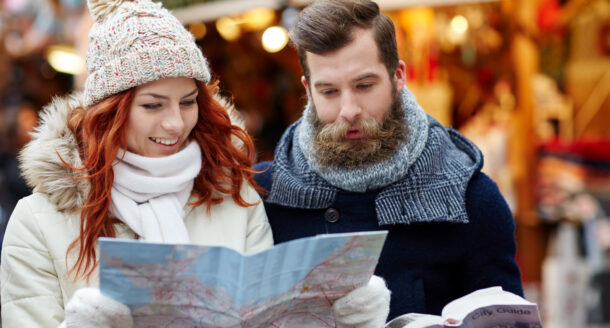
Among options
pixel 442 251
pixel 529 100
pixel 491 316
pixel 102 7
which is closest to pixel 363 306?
pixel 491 316

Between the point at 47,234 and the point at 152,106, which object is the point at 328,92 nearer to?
the point at 152,106

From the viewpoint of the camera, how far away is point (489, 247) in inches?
95.7

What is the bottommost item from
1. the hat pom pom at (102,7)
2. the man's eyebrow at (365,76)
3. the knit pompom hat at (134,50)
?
the man's eyebrow at (365,76)

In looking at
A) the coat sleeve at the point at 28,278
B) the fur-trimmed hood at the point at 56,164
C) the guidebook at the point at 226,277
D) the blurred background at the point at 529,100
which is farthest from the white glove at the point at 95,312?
the blurred background at the point at 529,100

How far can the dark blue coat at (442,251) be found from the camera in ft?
7.97

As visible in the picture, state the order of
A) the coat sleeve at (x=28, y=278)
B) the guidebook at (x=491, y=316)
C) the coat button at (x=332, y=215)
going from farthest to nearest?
1. the coat button at (x=332, y=215)
2. the coat sleeve at (x=28, y=278)
3. the guidebook at (x=491, y=316)

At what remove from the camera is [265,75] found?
858 centimetres

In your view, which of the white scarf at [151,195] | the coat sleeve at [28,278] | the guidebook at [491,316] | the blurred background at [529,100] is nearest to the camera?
the guidebook at [491,316]

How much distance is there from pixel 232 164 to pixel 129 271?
2.45 ft

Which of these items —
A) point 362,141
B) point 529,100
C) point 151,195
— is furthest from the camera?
point 529,100

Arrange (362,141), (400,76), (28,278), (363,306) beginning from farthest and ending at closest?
(400,76)
(362,141)
(28,278)
(363,306)

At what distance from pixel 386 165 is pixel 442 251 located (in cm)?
34

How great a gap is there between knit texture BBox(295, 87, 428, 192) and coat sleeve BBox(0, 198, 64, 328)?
913 millimetres

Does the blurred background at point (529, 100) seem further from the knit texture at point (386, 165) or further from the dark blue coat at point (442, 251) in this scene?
the dark blue coat at point (442, 251)
